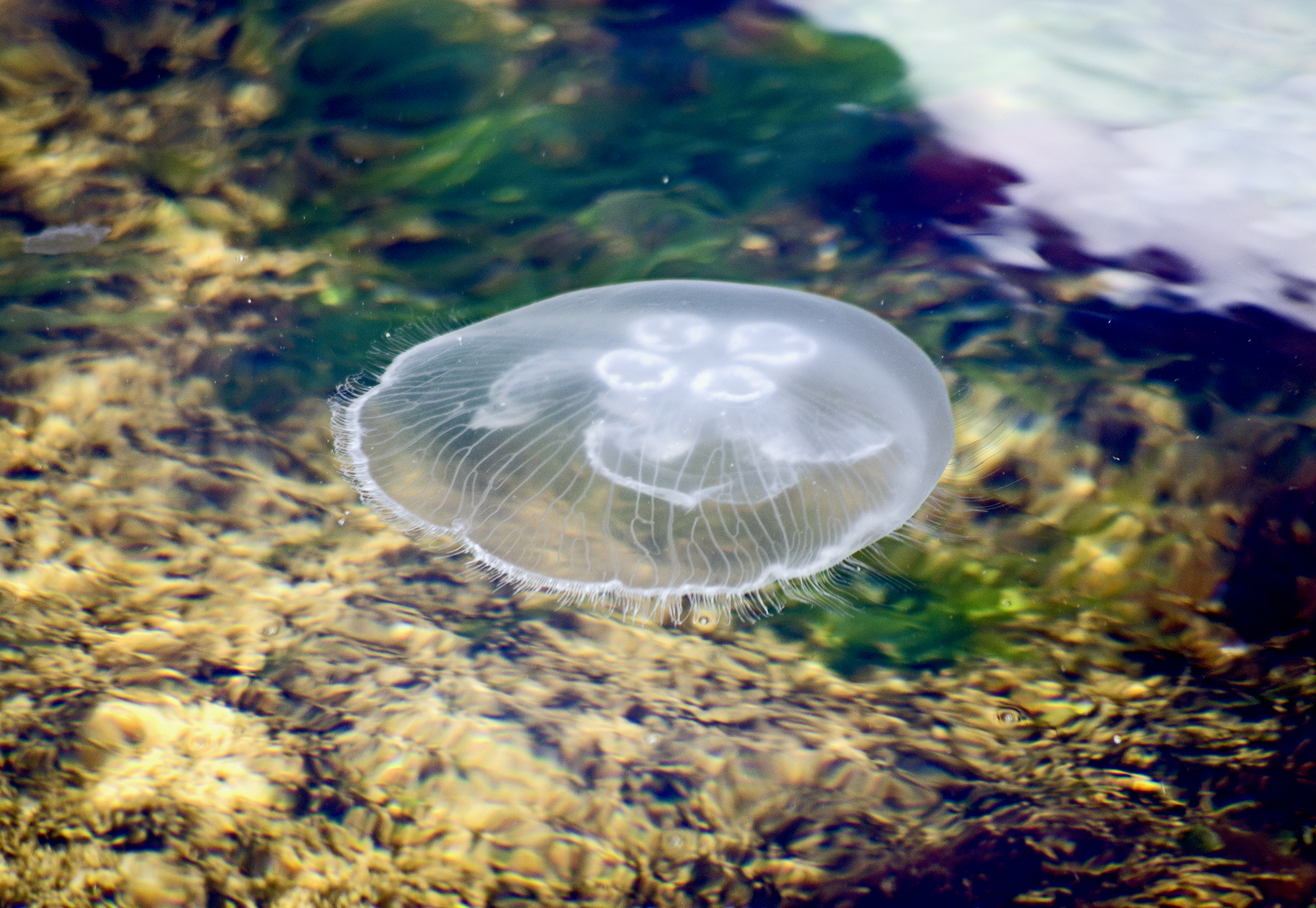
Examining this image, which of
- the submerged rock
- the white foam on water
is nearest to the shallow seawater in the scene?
the submerged rock

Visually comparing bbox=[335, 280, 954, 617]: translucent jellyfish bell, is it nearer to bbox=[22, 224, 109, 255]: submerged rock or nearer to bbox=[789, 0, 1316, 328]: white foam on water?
bbox=[789, 0, 1316, 328]: white foam on water

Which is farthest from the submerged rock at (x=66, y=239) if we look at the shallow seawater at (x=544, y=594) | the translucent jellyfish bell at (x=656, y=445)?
the translucent jellyfish bell at (x=656, y=445)

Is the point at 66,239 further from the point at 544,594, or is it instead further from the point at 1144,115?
the point at 1144,115

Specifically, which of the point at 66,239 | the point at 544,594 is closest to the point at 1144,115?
the point at 544,594

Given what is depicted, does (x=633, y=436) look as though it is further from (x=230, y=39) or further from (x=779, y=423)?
(x=230, y=39)

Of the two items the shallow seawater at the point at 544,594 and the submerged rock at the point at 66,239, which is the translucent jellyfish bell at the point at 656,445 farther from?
the submerged rock at the point at 66,239
